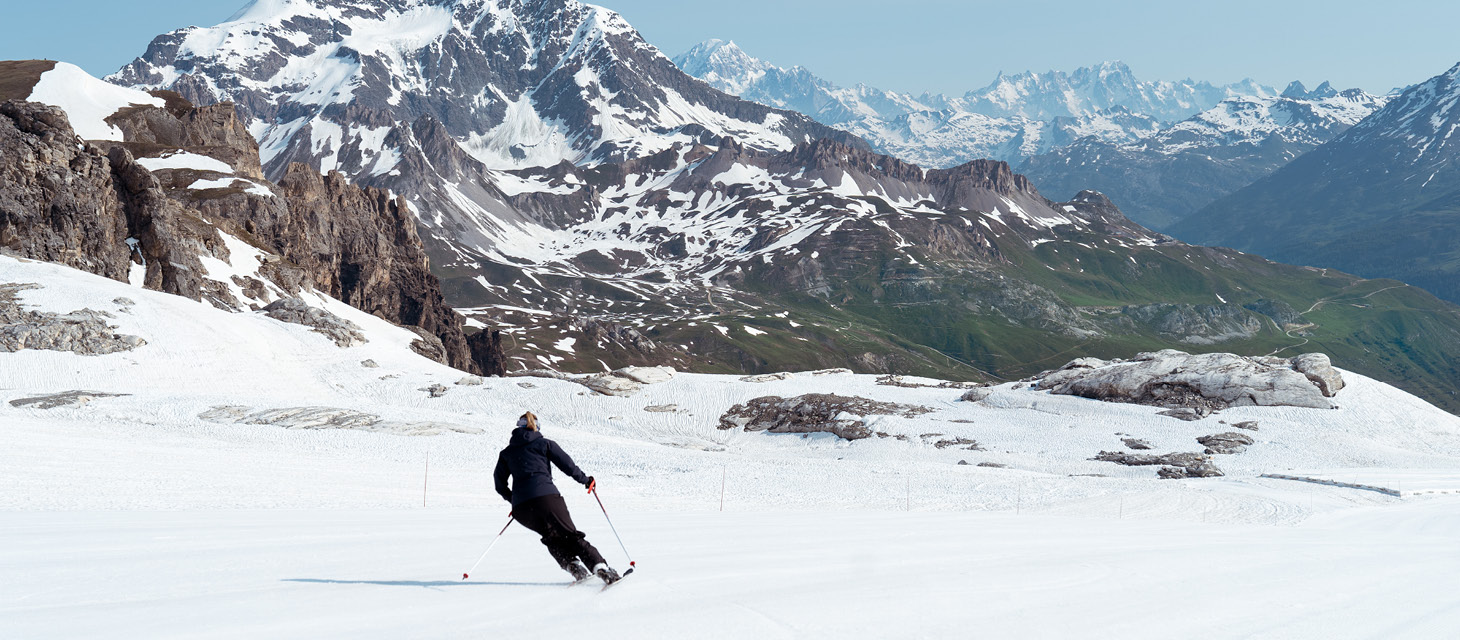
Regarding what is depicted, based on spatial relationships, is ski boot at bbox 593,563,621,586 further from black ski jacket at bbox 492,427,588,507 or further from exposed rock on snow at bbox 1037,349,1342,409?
exposed rock on snow at bbox 1037,349,1342,409

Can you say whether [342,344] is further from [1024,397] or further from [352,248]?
[352,248]

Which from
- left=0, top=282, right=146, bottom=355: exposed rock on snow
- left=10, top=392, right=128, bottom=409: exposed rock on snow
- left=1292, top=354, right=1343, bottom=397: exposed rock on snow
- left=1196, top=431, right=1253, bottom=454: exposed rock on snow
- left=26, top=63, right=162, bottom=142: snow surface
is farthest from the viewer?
left=26, top=63, right=162, bottom=142: snow surface

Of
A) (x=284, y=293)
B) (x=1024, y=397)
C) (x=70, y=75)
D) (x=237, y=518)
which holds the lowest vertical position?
(x=237, y=518)

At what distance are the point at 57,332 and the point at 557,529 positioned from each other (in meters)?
54.6

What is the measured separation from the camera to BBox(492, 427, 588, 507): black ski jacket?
1223cm

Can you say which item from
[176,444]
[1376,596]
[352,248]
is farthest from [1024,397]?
[352,248]

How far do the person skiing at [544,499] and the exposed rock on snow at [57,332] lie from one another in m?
52.0

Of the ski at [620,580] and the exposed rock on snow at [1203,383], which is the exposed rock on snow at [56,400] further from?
the exposed rock on snow at [1203,383]

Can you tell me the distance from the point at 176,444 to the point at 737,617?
1248 inches

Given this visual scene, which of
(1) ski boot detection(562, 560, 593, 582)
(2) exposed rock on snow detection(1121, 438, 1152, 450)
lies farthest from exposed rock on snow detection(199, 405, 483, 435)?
(2) exposed rock on snow detection(1121, 438, 1152, 450)

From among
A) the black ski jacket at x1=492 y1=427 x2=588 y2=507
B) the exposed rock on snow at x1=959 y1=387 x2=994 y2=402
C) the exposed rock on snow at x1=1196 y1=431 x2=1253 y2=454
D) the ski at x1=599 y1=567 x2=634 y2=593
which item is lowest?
the ski at x1=599 y1=567 x2=634 y2=593

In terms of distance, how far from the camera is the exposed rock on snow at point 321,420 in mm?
41000

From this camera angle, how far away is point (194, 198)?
105m

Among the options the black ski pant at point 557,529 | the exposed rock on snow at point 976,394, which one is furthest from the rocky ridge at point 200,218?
the black ski pant at point 557,529
